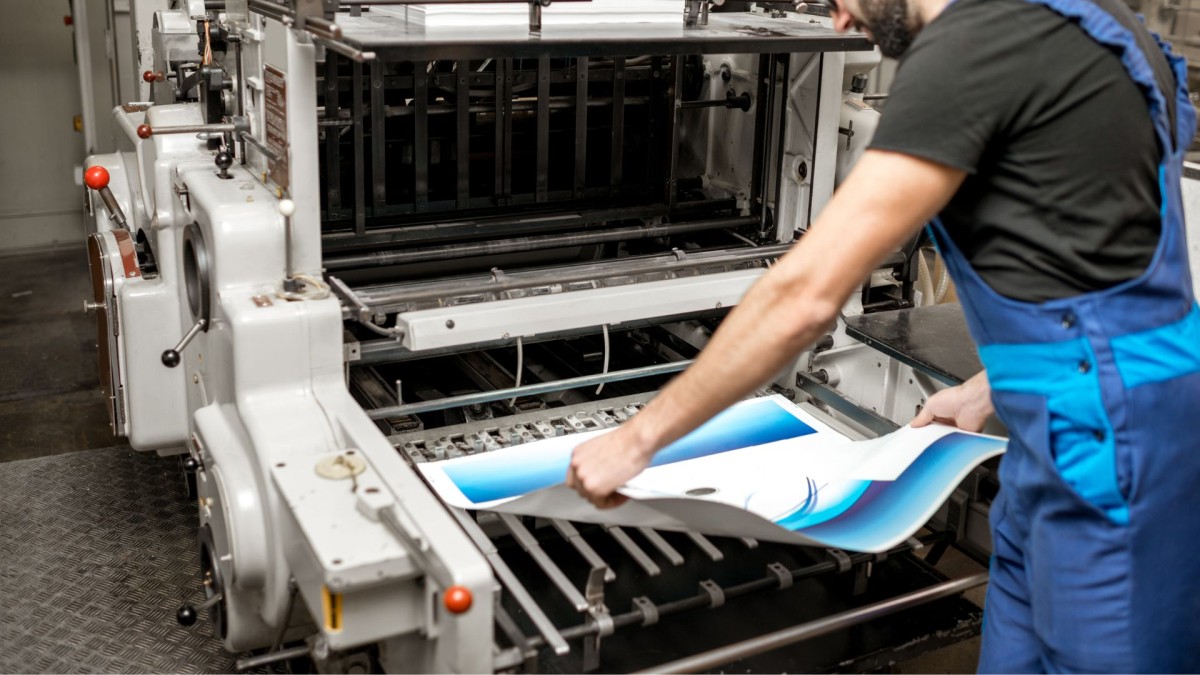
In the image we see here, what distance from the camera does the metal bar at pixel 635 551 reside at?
2.02 meters

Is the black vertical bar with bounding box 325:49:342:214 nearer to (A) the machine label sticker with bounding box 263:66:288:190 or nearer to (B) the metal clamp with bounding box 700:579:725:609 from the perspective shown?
(A) the machine label sticker with bounding box 263:66:288:190

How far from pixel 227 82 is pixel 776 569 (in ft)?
5.08

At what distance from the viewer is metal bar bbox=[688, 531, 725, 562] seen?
2066mm

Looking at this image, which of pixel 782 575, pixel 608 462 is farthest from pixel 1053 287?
pixel 782 575

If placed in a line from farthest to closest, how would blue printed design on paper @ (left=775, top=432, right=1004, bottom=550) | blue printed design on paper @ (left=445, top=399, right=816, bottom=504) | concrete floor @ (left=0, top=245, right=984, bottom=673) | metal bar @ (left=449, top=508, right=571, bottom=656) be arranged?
concrete floor @ (left=0, top=245, right=984, bottom=673) → blue printed design on paper @ (left=445, top=399, right=816, bottom=504) → blue printed design on paper @ (left=775, top=432, right=1004, bottom=550) → metal bar @ (left=449, top=508, right=571, bottom=656)

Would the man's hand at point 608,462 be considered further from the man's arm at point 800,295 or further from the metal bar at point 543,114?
the metal bar at point 543,114

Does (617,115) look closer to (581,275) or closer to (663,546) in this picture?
(581,275)

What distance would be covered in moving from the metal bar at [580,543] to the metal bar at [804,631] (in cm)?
20

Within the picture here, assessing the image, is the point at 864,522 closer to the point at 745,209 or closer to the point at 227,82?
the point at 745,209

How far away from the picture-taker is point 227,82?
Answer: 256 centimetres

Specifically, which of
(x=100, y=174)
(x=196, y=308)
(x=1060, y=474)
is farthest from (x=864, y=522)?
(x=100, y=174)

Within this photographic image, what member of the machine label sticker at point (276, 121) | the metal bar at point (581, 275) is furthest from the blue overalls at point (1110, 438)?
the machine label sticker at point (276, 121)

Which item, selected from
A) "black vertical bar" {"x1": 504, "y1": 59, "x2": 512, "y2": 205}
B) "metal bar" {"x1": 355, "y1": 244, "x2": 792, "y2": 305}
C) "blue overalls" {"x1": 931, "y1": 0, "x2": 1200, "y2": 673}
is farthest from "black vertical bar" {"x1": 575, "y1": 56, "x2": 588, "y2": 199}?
"blue overalls" {"x1": 931, "y1": 0, "x2": 1200, "y2": 673}

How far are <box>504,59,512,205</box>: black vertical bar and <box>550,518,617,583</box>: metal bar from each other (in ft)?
2.84
